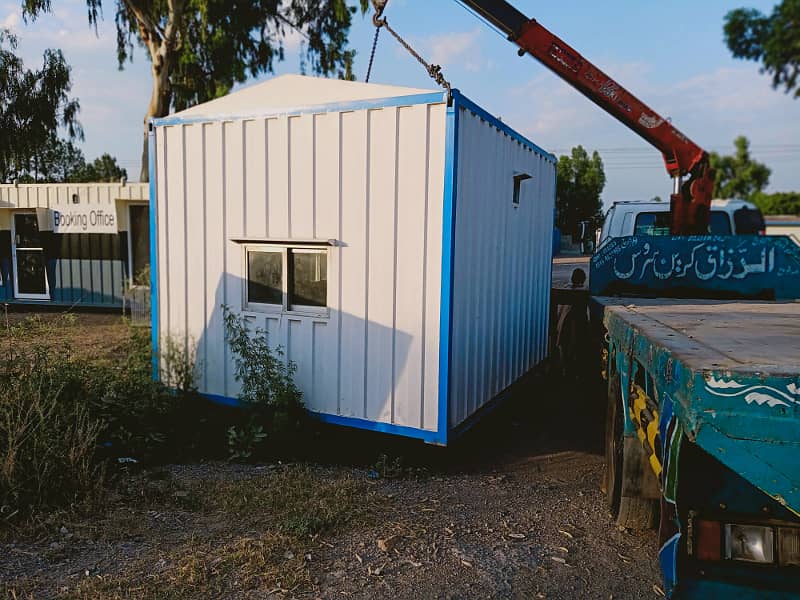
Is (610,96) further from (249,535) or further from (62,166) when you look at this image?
(62,166)

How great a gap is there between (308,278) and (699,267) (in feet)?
12.1

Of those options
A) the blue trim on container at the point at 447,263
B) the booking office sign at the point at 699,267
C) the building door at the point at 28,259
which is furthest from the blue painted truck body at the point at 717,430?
Answer: the building door at the point at 28,259

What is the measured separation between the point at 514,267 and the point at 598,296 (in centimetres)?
100

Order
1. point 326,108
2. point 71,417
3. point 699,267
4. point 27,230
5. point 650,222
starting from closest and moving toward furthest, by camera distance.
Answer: point 71,417 → point 326,108 → point 699,267 → point 650,222 → point 27,230

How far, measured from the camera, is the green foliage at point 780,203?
139ft

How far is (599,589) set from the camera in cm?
330

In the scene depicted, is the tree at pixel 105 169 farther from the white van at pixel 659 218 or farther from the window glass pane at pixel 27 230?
the white van at pixel 659 218

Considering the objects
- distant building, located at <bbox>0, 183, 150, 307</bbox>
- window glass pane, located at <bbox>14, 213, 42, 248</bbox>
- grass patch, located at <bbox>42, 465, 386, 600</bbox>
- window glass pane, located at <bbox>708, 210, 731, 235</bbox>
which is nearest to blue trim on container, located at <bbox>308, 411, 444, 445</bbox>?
grass patch, located at <bbox>42, 465, 386, 600</bbox>

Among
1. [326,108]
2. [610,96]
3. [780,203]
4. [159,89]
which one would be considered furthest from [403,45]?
[780,203]

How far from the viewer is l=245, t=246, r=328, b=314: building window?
17.6 feet

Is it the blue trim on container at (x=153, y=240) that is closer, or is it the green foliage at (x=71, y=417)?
the green foliage at (x=71, y=417)

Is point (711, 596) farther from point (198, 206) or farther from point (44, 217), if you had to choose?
point (44, 217)

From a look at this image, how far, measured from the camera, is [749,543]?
89.5 inches

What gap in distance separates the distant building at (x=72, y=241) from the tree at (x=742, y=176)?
149 feet
